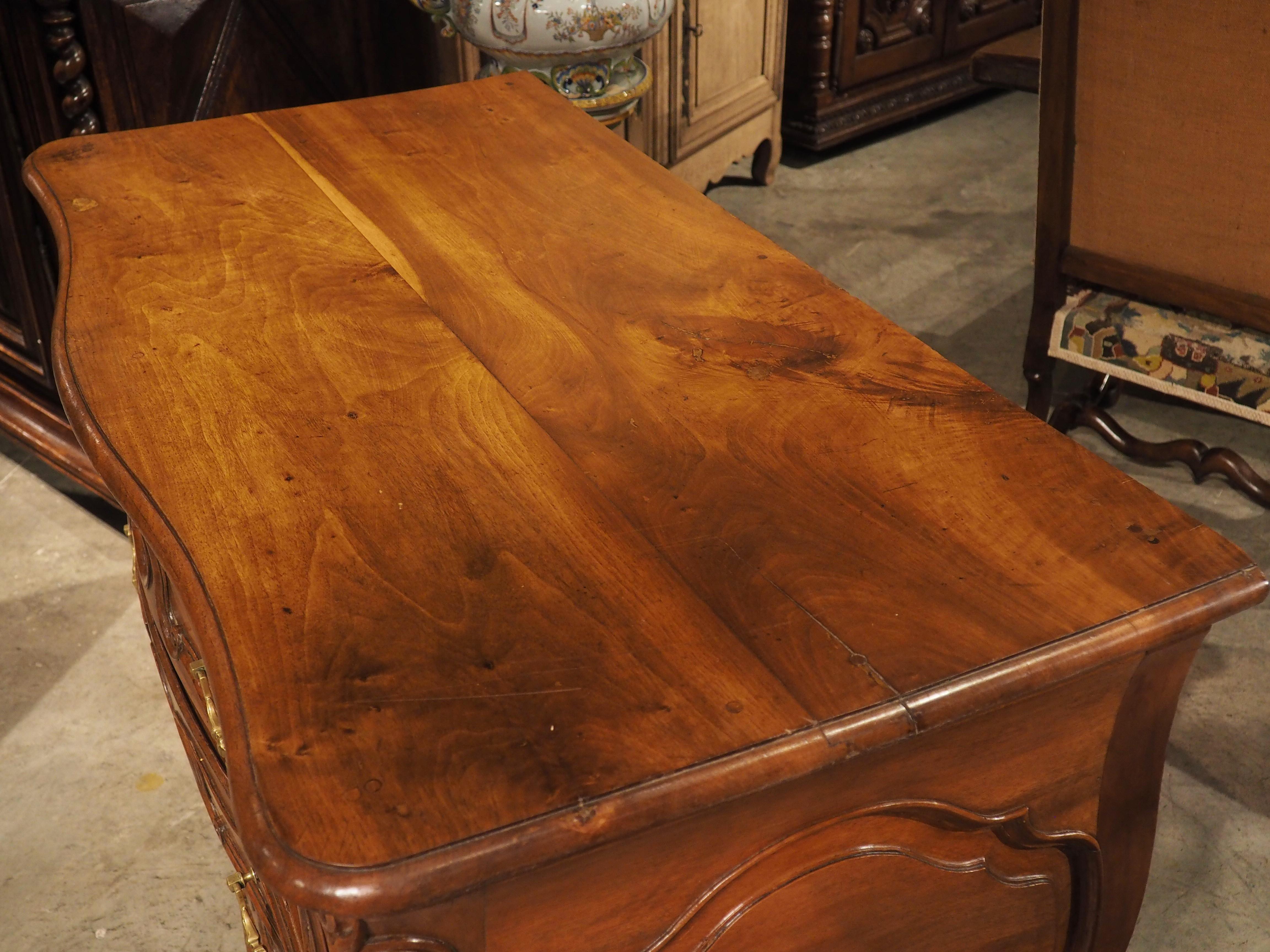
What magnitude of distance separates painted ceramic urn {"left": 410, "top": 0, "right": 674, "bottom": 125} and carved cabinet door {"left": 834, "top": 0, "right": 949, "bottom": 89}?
1.50m

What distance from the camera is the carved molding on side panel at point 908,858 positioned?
34.0 inches

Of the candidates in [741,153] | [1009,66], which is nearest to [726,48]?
[741,153]

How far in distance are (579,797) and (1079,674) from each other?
0.35 meters

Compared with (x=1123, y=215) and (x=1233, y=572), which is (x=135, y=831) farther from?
(x=1123, y=215)

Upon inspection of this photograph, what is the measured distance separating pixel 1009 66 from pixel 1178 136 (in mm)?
727

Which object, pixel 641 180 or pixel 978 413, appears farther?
pixel 641 180

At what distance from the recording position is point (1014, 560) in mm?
886

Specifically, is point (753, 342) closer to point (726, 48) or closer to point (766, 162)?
point (726, 48)

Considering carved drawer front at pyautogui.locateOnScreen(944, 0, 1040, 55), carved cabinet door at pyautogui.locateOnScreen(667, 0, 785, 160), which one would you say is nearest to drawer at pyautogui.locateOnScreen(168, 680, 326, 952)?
carved cabinet door at pyautogui.locateOnScreen(667, 0, 785, 160)

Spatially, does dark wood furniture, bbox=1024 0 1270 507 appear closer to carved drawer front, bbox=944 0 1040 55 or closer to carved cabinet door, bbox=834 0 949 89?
carved cabinet door, bbox=834 0 949 89

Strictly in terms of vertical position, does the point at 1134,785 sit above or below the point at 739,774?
below

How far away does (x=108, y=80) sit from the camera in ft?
6.65

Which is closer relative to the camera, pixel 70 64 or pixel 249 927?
pixel 249 927

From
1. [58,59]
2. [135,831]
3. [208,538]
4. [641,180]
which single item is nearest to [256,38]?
[58,59]
